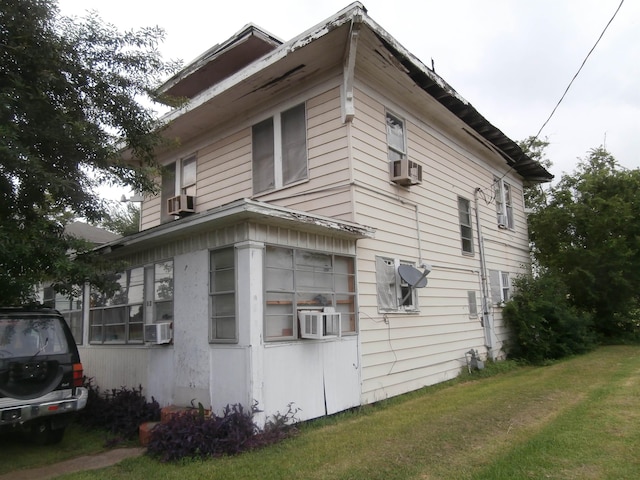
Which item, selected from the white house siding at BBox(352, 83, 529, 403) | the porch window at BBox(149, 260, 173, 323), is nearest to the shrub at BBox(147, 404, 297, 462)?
the porch window at BBox(149, 260, 173, 323)

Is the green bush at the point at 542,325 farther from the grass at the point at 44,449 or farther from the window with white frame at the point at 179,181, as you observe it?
the grass at the point at 44,449

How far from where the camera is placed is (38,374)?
5902 millimetres

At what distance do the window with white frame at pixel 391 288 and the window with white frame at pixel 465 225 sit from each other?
121 inches

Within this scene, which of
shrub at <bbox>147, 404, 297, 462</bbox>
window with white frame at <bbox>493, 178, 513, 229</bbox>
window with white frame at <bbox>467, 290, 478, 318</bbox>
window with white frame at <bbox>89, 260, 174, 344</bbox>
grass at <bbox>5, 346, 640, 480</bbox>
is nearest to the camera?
grass at <bbox>5, 346, 640, 480</bbox>

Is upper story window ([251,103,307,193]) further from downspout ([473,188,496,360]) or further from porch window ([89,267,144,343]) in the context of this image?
downspout ([473,188,496,360])

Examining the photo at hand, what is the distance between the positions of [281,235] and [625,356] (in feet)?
32.5

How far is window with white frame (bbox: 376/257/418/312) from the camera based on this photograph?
8375 millimetres

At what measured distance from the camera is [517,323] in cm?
1256

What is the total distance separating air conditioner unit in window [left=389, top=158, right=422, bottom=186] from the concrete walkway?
597 cm

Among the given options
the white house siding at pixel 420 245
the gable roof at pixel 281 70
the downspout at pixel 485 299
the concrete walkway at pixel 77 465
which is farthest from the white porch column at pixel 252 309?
the downspout at pixel 485 299

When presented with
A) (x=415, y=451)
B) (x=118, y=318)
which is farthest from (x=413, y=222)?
(x=118, y=318)

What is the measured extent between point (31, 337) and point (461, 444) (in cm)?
533

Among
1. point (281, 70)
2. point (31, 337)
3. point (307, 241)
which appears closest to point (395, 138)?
point (281, 70)

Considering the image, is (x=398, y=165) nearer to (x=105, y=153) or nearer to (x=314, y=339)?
(x=314, y=339)
